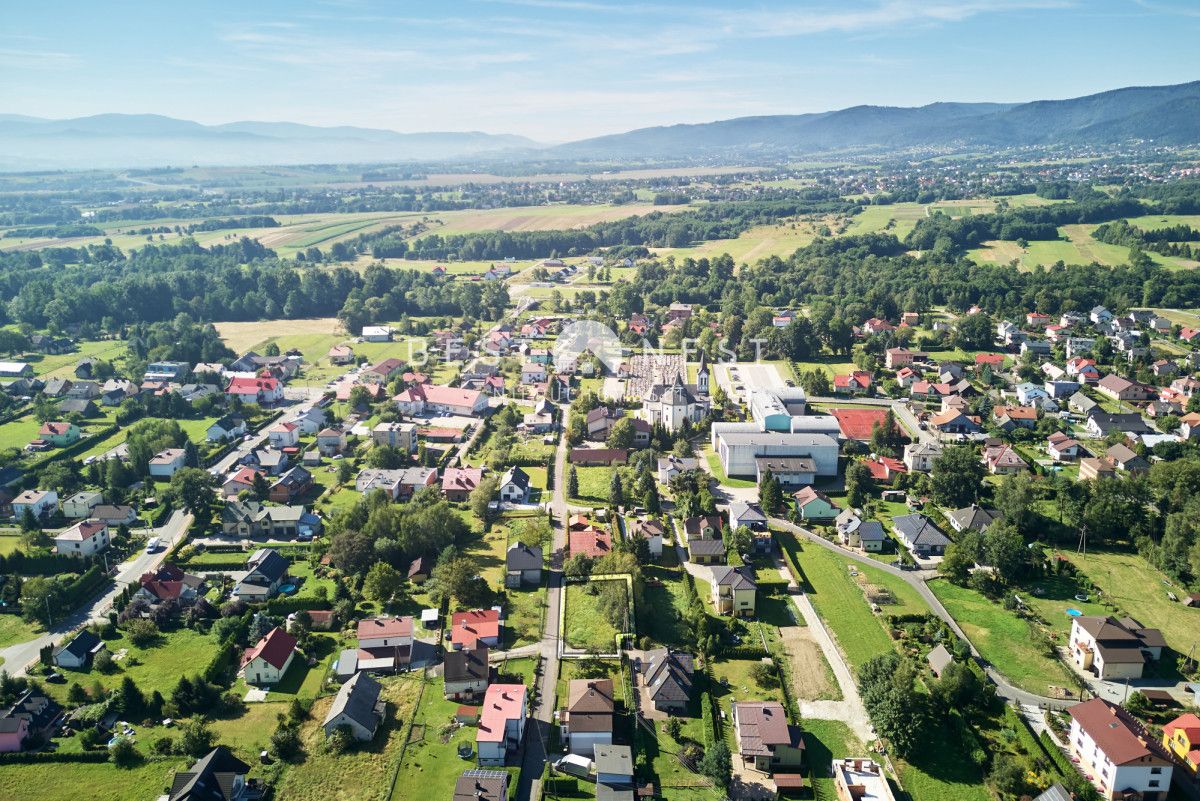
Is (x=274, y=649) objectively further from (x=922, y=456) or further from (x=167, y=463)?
(x=922, y=456)

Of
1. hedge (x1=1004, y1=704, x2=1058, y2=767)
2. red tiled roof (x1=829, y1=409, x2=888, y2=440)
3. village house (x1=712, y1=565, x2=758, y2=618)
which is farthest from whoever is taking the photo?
red tiled roof (x1=829, y1=409, x2=888, y2=440)

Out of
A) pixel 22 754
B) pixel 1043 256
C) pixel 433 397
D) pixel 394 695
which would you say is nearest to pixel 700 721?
pixel 394 695

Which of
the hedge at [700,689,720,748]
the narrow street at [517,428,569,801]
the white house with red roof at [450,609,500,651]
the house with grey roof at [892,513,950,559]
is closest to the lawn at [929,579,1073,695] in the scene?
the house with grey roof at [892,513,950,559]

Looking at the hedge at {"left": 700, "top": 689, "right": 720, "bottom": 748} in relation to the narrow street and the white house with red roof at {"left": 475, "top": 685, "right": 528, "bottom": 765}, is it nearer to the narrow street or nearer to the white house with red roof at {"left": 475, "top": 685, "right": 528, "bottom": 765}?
the narrow street

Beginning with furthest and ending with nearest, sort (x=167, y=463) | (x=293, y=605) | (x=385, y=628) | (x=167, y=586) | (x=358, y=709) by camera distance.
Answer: (x=167, y=463)
(x=167, y=586)
(x=293, y=605)
(x=385, y=628)
(x=358, y=709)

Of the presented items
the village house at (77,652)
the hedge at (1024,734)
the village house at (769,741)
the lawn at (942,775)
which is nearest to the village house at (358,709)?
the village house at (77,652)

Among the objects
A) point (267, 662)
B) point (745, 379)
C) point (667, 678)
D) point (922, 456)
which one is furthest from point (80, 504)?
point (922, 456)
